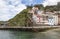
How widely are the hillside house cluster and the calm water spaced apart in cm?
26

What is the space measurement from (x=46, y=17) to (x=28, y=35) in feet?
2.18

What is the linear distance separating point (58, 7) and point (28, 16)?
0.81 metres

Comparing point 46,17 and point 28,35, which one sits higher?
point 46,17

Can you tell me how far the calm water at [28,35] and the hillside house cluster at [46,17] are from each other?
0.26m

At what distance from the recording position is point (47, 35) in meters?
6.56

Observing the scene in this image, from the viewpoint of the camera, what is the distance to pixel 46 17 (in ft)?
21.6

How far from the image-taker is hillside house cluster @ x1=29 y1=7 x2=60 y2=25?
21.5 ft

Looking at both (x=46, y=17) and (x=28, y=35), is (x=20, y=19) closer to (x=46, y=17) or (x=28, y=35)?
(x=28, y=35)

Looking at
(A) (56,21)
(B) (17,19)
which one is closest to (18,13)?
(B) (17,19)

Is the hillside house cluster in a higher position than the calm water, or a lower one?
higher

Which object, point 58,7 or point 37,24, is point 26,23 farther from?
point 58,7

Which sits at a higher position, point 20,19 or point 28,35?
point 20,19

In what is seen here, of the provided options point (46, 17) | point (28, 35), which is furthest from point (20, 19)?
point (46, 17)

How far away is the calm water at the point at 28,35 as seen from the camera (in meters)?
6.56
